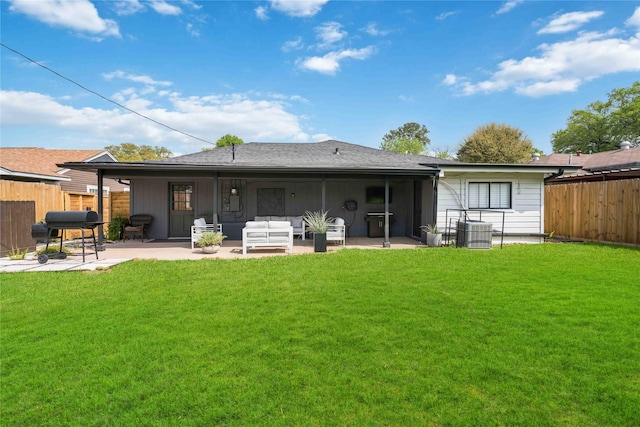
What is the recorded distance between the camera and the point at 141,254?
8023 mm

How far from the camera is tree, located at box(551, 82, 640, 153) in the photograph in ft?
96.4

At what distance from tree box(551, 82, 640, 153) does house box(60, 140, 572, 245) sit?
2851cm

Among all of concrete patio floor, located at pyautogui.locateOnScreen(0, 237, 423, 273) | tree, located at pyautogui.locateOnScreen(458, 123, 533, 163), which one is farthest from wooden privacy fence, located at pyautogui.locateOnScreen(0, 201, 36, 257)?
Answer: tree, located at pyautogui.locateOnScreen(458, 123, 533, 163)

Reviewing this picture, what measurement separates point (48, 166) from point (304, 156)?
13.7 metres

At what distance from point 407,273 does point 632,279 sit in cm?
349

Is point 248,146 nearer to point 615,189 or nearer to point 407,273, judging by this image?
point 407,273

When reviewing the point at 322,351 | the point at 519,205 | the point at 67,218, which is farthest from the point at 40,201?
the point at 519,205

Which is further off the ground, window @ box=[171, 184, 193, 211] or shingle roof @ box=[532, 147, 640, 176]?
shingle roof @ box=[532, 147, 640, 176]

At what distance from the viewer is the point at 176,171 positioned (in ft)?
30.0

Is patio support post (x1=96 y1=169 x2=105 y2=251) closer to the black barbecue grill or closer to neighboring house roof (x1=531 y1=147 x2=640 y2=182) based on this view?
Answer: the black barbecue grill

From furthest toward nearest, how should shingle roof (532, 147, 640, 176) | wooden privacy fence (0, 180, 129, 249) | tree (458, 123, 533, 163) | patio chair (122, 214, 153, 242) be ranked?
1. tree (458, 123, 533, 163)
2. shingle roof (532, 147, 640, 176)
3. patio chair (122, 214, 153, 242)
4. wooden privacy fence (0, 180, 129, 249)

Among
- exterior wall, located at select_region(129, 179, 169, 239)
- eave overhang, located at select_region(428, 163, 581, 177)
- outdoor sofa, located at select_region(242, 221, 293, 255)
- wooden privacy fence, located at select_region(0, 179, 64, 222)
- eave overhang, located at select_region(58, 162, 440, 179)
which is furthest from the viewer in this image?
exterior wall, located at select_region(129, 179, 169, 239)

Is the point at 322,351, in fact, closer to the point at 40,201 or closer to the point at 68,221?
the point at 68,221

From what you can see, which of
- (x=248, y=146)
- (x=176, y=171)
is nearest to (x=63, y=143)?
(x=248, y=146)
